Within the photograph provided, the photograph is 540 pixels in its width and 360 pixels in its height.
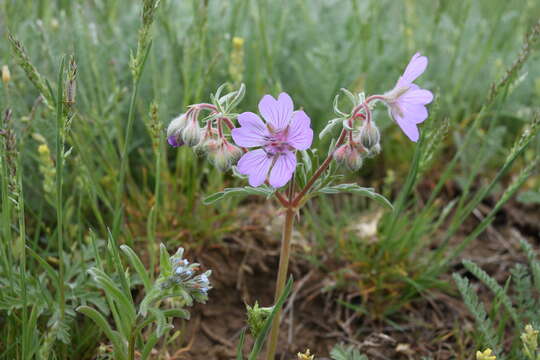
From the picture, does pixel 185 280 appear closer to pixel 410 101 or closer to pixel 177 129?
pixel 177 129

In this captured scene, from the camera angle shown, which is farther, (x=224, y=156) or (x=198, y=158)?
(x=198, y=158)

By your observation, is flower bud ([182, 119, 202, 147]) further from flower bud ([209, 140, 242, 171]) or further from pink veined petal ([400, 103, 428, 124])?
pink veined petal ([400, 103, 428, 124])

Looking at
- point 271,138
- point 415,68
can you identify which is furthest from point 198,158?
point 415,68

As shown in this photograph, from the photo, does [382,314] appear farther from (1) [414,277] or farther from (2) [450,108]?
(2) [450,108]

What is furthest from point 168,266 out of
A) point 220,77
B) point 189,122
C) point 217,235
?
point 220,77

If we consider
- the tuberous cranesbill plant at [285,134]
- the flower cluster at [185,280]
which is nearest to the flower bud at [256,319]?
the flower cluster at [185,280]

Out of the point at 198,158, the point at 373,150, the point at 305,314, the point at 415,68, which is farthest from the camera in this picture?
the point at 198,158
